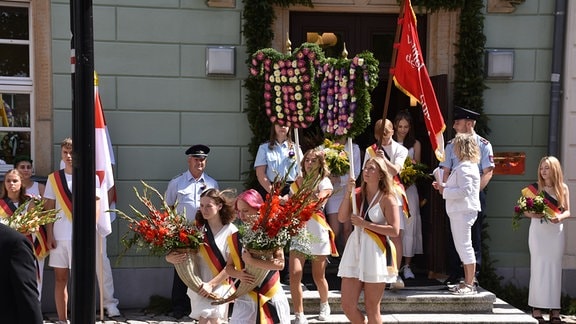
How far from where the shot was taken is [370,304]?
607cm

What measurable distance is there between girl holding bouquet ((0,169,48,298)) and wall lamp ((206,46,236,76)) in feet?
7.66

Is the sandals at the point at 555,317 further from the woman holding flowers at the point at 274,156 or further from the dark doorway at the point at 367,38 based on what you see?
the woman holding flowers at the point at 274,156

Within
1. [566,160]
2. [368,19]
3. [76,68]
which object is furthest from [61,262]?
[566,160]

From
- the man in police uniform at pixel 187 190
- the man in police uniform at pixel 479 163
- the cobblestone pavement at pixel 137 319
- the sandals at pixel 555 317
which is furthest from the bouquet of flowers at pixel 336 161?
the sandals at pixel 555 317

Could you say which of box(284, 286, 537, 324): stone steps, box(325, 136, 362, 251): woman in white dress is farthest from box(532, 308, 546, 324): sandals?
box(325, 136, 362, 251): woman in white dress

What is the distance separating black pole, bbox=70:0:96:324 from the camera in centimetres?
388

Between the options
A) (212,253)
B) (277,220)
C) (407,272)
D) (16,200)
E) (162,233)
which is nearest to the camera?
(277,220)

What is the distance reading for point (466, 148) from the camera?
7.19m

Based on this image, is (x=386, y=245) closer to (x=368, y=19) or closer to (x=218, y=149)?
(x=218, y=149)

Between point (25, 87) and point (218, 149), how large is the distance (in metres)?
2.23

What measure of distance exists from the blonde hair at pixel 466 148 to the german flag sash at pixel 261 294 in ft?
9.87

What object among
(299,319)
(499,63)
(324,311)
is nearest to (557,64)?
(499,63)

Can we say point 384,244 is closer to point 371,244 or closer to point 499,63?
point 371,244

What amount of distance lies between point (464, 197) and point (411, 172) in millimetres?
673
